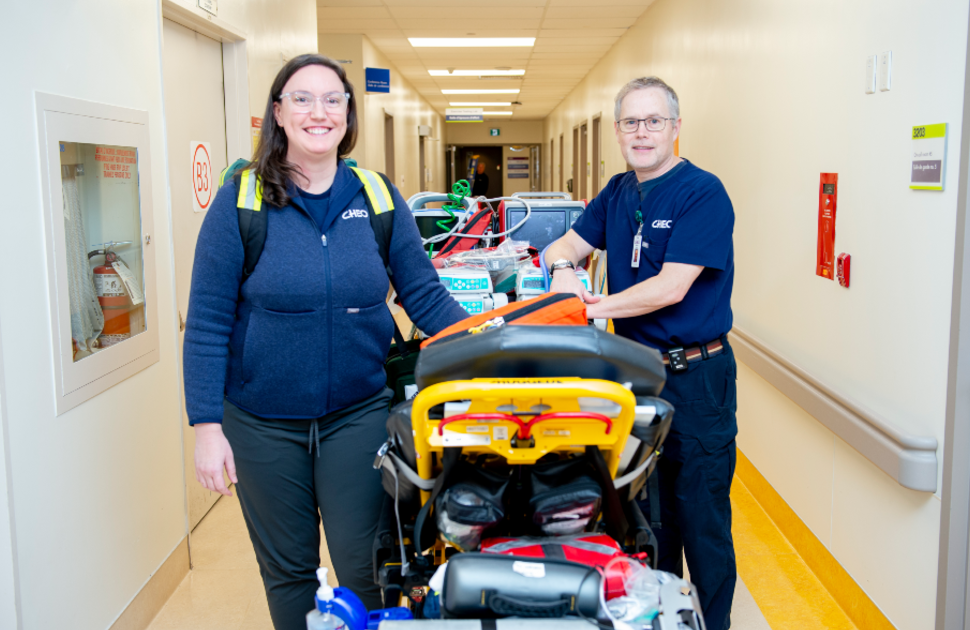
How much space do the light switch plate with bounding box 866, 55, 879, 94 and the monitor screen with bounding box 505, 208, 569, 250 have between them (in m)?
1.32

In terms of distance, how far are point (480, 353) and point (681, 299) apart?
1.05 metres

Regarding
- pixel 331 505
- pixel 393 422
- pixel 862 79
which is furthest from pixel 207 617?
pixel 862 79

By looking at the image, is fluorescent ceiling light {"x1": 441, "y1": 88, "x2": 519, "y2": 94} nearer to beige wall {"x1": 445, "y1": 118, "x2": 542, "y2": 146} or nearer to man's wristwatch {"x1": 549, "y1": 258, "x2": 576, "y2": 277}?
beige wall {"x1": 445, "y1": 118, "x2": 542, "y2": 146}

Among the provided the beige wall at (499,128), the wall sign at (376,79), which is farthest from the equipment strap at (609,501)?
the beige wall at (499,128)

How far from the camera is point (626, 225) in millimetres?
2236

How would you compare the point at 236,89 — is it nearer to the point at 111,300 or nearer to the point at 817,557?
the point at 111,300

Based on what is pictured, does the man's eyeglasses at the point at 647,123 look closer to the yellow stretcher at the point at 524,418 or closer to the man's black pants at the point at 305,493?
the man's black pants at the point at 305,493

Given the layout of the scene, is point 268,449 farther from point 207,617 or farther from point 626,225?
point 207,617

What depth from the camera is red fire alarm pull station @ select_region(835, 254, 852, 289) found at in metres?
2.62

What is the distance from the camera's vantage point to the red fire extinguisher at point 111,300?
2.43 meters

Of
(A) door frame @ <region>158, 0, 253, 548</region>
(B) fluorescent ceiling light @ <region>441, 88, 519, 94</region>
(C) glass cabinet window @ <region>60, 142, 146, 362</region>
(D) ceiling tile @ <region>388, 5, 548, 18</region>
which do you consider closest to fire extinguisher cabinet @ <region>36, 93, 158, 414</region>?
(C) glass cabinet window @ <region>60, 142, 146, 362</region>

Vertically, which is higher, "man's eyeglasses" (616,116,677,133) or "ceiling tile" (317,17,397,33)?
"ceiling tile" (317,17,397,33)

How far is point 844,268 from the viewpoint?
263cm

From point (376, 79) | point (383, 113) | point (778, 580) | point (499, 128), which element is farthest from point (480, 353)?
point (499, 128)
